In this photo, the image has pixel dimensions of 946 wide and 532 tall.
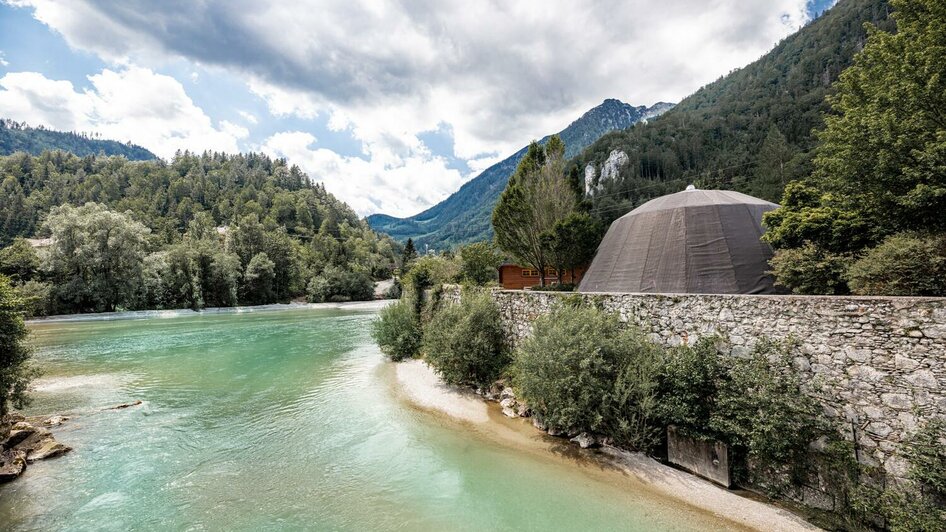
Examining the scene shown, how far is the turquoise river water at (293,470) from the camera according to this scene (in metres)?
7.06

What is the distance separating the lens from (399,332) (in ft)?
66.5

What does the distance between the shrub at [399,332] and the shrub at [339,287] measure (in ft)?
180

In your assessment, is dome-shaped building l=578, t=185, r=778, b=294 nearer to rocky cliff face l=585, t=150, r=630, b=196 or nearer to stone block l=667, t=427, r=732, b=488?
stone block l=667, t=427, r=732, b=488

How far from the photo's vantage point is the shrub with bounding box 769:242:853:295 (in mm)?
9422

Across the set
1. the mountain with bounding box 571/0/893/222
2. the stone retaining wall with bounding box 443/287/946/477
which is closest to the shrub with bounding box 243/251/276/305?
the mountain with bounding box 571/0/893/222

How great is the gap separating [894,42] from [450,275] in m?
24.7

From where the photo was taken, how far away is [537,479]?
825 centimetres

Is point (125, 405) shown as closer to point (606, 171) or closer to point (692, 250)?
point (692, 250)

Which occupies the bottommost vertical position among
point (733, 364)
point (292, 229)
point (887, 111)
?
point (733, 364)

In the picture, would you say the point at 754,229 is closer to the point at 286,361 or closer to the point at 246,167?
the point at 286,361

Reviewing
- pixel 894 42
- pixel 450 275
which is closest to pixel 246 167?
pixel 450 275

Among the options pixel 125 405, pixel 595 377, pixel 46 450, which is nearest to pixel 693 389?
pixel 595 377

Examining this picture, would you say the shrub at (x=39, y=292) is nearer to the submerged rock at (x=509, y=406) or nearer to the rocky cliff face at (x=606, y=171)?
the submerged rock at (x=509, y=406)

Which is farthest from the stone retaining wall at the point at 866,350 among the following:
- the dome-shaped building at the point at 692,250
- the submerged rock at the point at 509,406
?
the submerged rock at the point at 509,406
